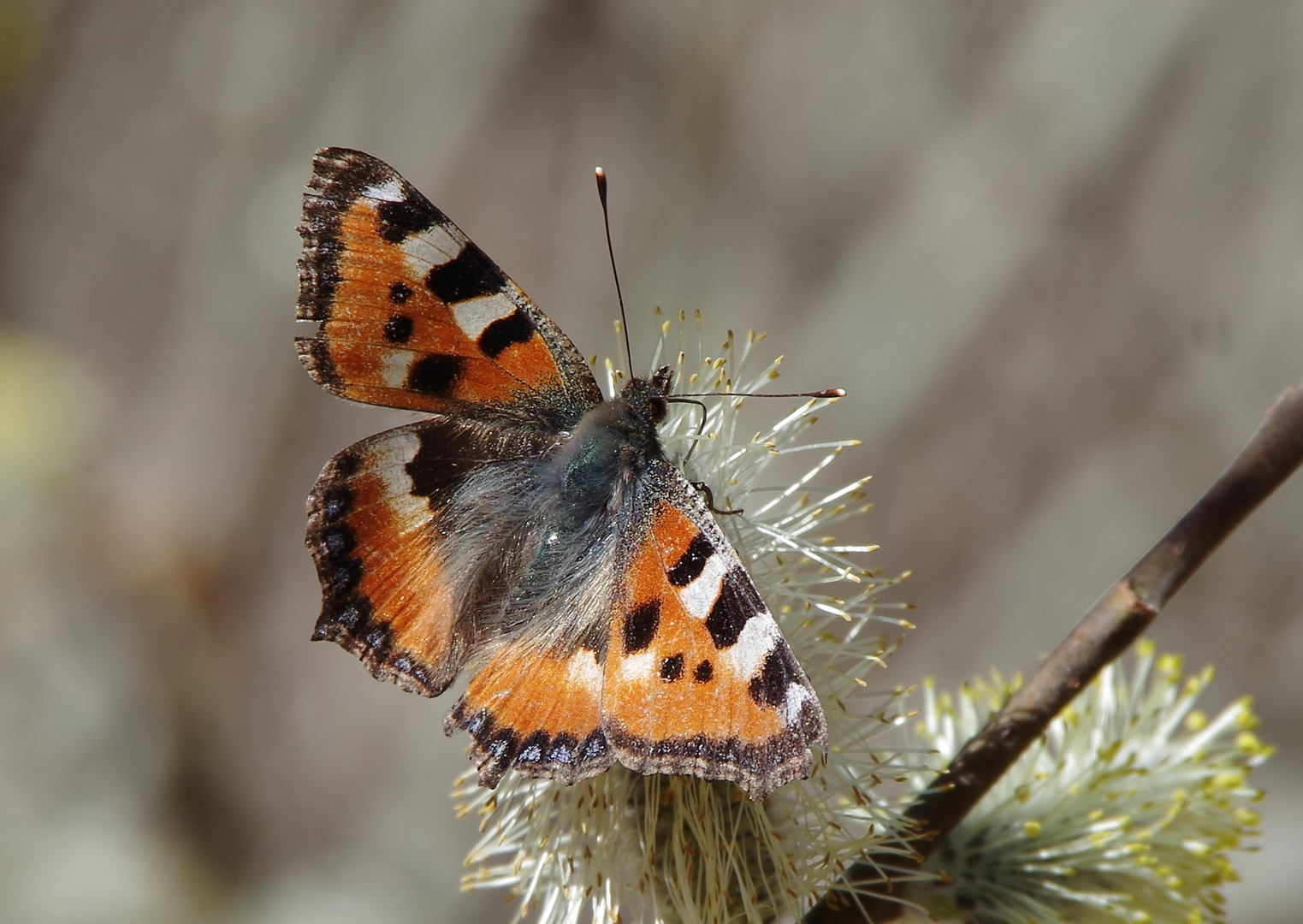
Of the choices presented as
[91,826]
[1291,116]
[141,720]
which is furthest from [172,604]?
[1291,116]

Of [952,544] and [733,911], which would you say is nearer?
[733,911]

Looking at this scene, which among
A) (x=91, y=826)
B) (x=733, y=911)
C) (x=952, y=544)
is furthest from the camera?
(x=91, y=826)

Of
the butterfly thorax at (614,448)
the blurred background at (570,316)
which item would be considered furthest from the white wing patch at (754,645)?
the blurred background at (570,316)

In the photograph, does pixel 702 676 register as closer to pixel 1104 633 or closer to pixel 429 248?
pixel 1104 633

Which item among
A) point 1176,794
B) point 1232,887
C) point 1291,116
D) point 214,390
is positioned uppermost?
point 1291,116

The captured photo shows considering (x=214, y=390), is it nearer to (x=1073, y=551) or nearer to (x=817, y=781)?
(x=1073, y=551)

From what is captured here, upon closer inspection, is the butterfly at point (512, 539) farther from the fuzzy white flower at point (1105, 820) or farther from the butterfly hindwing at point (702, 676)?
the fuzzy white flower at point (1105, 820)
